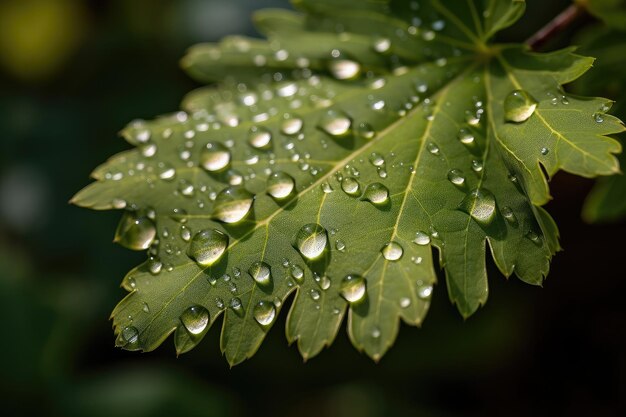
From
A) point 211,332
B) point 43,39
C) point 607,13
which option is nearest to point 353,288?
point 607,13

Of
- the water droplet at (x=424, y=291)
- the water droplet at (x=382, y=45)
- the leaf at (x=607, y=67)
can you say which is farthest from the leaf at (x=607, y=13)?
the water droplet at (x=424, y=291)

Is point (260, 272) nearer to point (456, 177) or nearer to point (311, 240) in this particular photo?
point (311, 240)

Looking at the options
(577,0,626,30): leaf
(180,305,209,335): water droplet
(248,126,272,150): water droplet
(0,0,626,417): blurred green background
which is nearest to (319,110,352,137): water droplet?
(248,126,272,150): water droplet

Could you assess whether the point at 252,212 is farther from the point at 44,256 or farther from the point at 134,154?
the point at 44,256

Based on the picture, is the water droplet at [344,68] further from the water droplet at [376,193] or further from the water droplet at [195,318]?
the water droplet at [195,318]

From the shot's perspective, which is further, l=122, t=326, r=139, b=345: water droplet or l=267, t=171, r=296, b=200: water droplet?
l=267, t=171, r=296, b=200: water droplet

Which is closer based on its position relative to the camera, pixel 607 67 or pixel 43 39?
pixel 607 67

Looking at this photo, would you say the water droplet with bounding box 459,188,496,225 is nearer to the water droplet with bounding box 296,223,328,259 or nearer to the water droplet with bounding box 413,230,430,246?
the water droplet with bounding box 413,230,430,246
